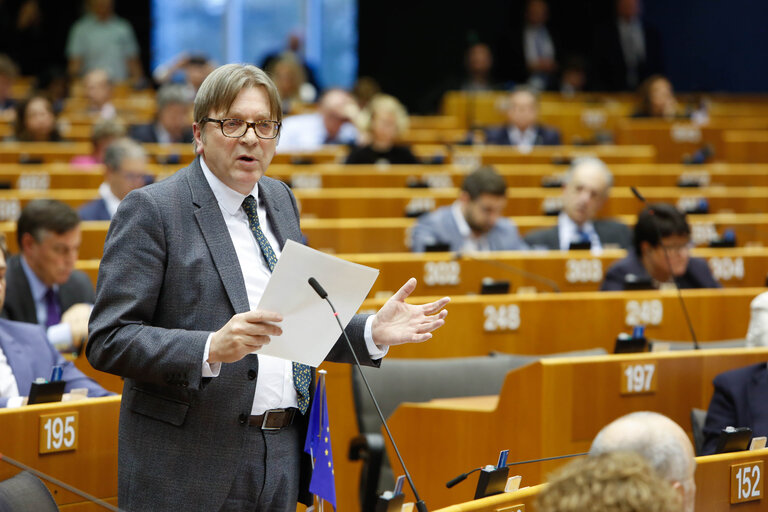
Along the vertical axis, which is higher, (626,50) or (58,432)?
(626,50)

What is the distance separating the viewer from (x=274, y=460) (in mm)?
1892

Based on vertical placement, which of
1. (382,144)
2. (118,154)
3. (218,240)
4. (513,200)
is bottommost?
(218,240)

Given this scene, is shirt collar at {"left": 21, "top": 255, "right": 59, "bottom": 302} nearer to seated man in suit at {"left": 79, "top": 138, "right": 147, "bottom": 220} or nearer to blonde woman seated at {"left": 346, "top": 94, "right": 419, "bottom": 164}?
seated man in suit at {"left": 79, "top": 138, "right": 147, "bottom": 220}

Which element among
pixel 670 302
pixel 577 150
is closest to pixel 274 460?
pixel 670 302

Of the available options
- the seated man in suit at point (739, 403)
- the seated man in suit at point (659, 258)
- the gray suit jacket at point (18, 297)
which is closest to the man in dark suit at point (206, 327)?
the seated man in suit at point (739, 403)

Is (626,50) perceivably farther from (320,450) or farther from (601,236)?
(320,450)

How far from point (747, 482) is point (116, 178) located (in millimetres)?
3468

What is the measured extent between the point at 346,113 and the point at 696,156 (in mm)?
2655

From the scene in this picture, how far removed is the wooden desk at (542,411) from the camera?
2.92m

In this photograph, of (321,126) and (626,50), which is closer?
(321,126)

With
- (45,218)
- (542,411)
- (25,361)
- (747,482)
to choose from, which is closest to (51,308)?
(45,218)

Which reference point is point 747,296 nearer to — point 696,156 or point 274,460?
point 274,460

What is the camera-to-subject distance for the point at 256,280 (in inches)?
74.9

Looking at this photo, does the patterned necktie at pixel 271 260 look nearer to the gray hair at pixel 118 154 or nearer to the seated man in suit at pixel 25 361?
the seated man in suit at pixel 25 361
